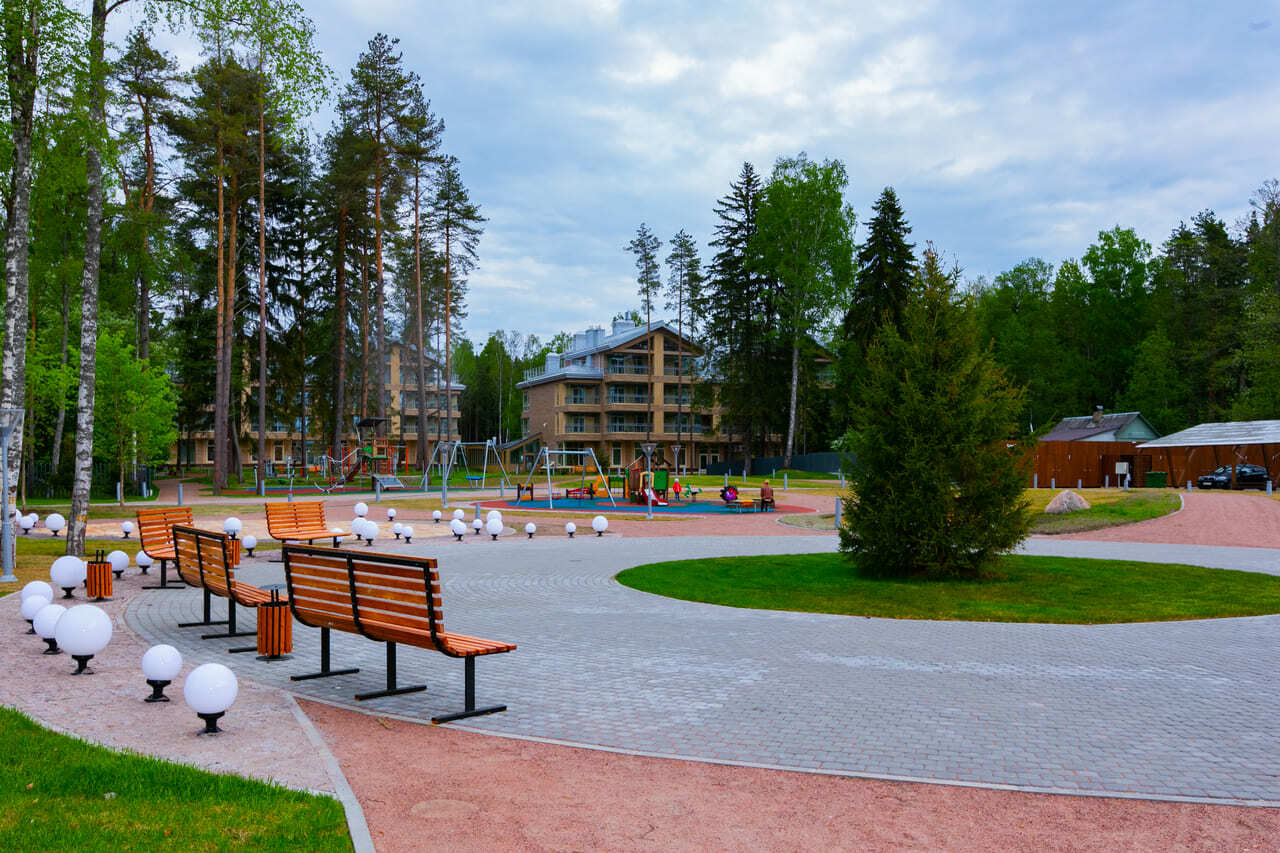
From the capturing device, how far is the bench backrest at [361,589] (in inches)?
240

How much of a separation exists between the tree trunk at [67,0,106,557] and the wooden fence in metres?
43.5

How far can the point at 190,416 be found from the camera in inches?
2169

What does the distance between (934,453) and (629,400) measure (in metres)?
65.5

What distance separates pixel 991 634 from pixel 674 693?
4.39 metres

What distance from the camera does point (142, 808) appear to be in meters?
4.20

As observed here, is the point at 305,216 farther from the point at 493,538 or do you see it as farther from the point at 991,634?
the point at 991,634

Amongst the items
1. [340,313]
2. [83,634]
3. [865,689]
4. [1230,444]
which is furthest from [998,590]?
[340,313]

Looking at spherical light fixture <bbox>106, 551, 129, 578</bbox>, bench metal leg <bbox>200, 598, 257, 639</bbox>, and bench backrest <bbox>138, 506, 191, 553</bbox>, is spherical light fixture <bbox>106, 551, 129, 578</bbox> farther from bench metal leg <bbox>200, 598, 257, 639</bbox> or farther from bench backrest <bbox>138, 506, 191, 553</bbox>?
bench metal leg <bbox>200, 598, 257, 639</bbox>

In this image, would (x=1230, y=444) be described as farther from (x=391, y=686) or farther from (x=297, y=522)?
(x=391, y=686)

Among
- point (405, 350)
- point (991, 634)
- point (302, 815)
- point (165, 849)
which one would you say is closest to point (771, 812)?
point (302, 815)

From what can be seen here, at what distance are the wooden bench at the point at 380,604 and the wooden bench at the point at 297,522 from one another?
26.2 ft

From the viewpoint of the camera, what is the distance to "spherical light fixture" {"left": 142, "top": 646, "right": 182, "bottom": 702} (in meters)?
6.24

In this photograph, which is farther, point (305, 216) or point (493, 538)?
point (305, 216)

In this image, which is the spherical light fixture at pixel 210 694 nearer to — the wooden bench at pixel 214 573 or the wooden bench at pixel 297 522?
the wooden bench at pixel 214 573
